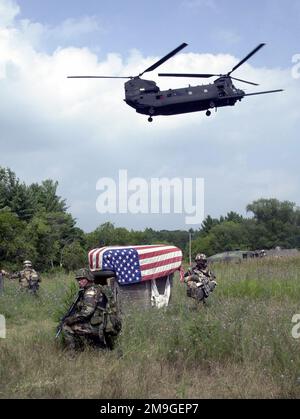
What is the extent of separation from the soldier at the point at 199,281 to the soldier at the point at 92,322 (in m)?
4.64

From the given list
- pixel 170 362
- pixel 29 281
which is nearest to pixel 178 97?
pixel 29 281

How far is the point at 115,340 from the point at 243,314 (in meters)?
2.38

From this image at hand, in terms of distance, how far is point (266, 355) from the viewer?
7207 mm

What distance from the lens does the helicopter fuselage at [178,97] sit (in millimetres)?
13312

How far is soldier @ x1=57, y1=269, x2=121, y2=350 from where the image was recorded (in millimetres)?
7797

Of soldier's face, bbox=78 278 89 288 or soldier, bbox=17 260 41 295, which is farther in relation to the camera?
soldier, bbox=17 260 41 295

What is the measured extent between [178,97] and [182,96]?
0.14 metres

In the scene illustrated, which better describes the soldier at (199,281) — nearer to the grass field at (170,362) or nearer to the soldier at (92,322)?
the grass field at (170,362)

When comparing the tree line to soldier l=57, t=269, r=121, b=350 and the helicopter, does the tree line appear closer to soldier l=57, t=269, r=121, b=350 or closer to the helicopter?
the helicopter

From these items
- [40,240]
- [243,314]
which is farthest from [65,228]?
[243,314]

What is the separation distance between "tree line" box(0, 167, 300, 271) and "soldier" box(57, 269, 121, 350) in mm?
20036

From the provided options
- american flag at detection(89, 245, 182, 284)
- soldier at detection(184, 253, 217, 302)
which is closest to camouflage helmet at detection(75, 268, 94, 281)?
american flag at detection(89, 245, 182, 284)

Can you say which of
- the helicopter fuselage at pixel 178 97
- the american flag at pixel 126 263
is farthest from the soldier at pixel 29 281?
the helicopter fuselage at pixel 178 97
